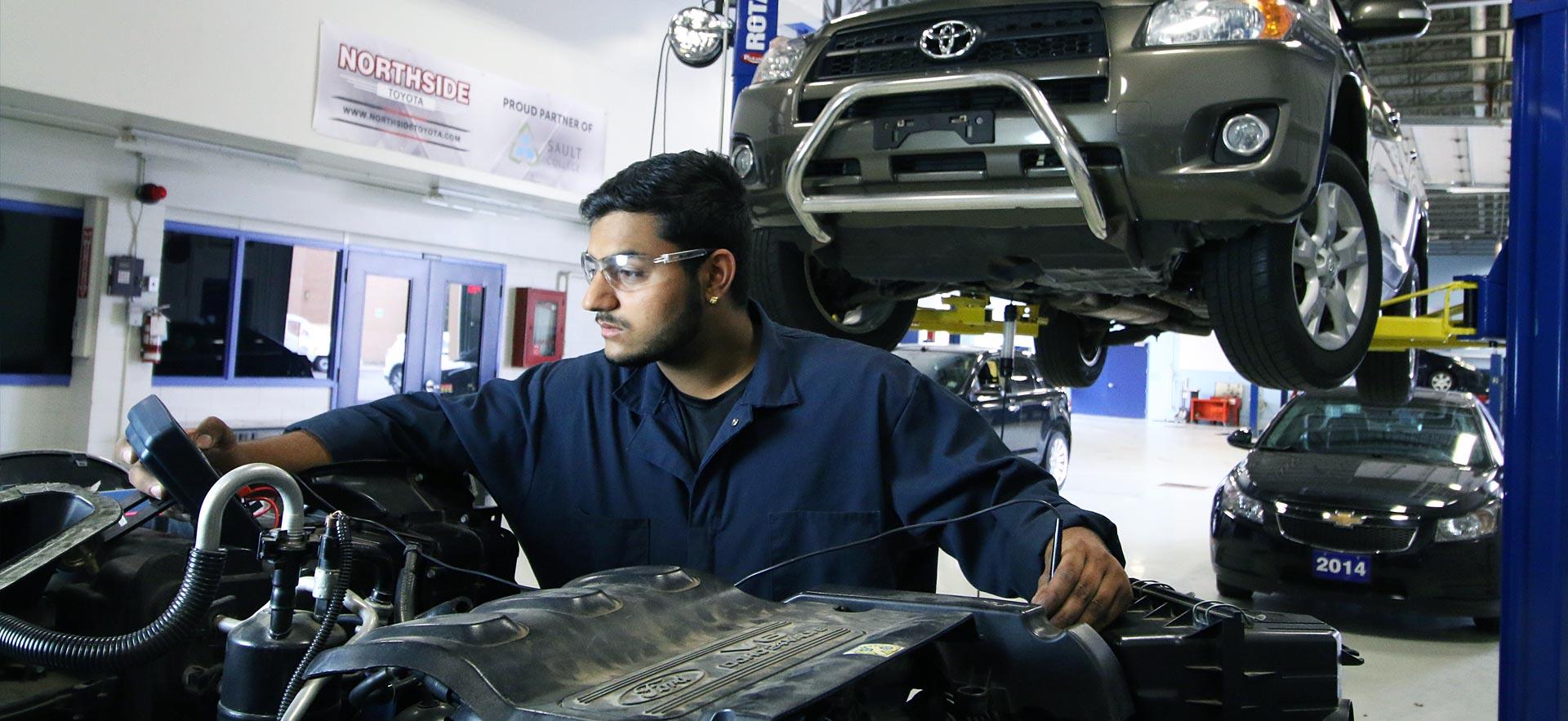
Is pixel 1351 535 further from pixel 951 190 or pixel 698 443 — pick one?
pixel 698 443

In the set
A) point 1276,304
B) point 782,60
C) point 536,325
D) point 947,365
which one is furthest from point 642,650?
point 536,325

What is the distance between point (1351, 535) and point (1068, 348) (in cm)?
139

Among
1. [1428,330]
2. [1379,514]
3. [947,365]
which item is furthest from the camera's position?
[947,365]

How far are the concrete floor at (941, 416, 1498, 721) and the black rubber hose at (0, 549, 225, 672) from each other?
2685 mm

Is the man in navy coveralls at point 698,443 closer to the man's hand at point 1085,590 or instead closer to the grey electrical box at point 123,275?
the man's hand at point 1085,590

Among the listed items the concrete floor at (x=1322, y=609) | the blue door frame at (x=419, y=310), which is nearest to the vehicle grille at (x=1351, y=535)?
the concrete floor at (x=1322, y=609)

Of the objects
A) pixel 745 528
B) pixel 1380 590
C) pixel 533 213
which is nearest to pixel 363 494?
pixel 745 528

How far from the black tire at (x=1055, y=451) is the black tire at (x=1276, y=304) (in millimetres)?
5973

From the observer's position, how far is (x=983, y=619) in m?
1.28

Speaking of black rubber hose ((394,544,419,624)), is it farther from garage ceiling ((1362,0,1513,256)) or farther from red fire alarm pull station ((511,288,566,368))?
red fire alarm pull station ((511,288,566,368))

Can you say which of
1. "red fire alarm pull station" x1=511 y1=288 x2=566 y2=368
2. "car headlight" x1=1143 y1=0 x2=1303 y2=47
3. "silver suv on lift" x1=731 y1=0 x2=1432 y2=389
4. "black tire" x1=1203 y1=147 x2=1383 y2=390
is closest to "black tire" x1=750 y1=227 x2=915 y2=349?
"silver suv on lift" x1=731 y1=0 x2=1432 y2=389

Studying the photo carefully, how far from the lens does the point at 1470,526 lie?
182 inches

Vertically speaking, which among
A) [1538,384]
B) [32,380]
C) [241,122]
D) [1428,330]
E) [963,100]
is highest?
[241,122]

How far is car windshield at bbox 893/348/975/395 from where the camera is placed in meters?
8.40
